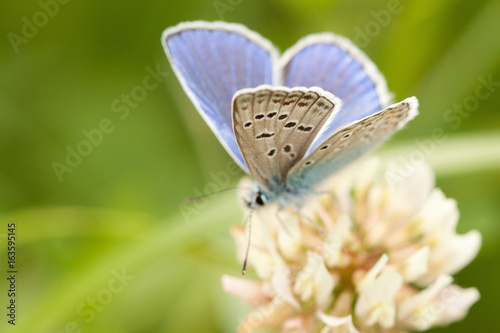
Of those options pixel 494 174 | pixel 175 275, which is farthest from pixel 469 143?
pixel 175 275

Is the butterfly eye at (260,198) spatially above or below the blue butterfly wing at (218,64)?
below

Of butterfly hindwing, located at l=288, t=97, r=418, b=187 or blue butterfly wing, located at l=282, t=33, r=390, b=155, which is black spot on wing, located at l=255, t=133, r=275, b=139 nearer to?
butterfly hindwing, located at l=288, t=97, r=418, b=187

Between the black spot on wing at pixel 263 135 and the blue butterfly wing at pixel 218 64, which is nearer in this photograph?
the black spot on wing at pixel 263 135

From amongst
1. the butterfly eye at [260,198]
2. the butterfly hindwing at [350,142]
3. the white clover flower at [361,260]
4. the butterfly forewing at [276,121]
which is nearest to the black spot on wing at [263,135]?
the butterfly forewing at [276,121]

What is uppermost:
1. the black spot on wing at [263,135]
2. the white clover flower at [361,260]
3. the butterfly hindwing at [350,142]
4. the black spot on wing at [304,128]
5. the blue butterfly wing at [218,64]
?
the blue butterfly wing at [218,64]

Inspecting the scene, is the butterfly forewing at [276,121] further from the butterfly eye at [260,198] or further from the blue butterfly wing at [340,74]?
the blue butterfly wing at [340,74]

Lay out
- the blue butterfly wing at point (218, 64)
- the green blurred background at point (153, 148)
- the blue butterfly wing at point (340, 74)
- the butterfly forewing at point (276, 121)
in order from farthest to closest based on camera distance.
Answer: the green blurred background at point (153, 148), the blue butterfly wing at point (340, 74), the blue butterfly wing at point (218, 64), the butterfly forewing at point (276, 121)

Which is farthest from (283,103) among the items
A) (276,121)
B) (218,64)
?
(218,64)
